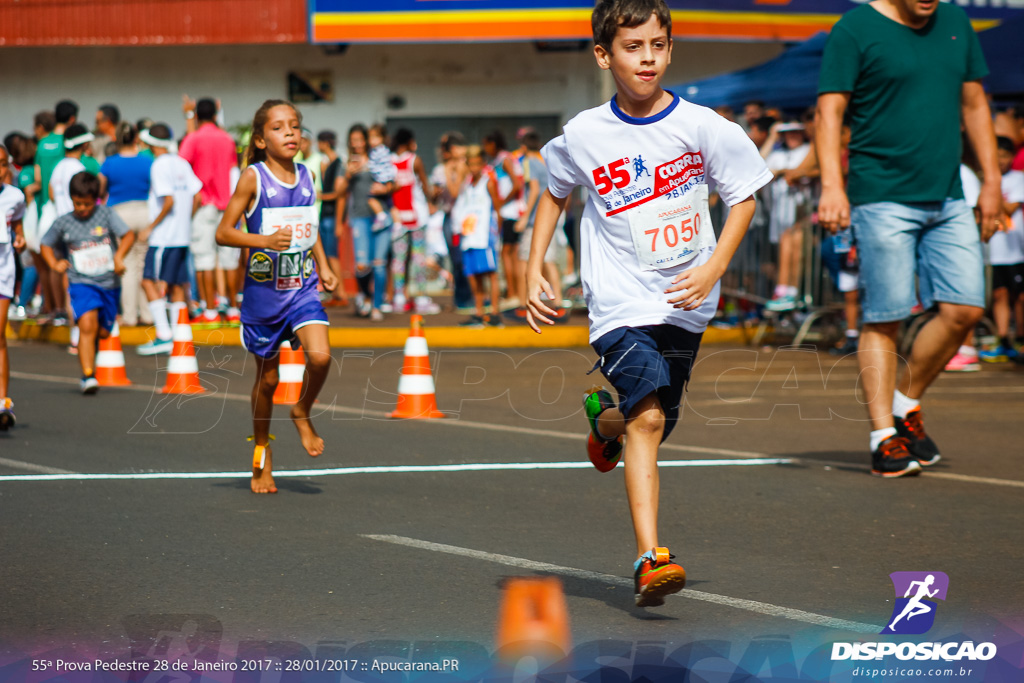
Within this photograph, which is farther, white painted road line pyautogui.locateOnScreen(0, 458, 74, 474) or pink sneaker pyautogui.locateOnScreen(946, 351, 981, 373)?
pink sneaker pyautogui.locateOnScreen(946, 351, 981, 373)

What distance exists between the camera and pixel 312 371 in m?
6.74

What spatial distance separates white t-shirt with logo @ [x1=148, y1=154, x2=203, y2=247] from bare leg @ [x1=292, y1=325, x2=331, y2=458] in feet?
22.3

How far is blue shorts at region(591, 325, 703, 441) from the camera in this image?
4605 millimetres

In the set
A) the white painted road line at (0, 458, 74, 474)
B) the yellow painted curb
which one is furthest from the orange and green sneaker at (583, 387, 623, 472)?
the yellow painted curb

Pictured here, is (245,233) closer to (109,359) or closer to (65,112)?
(109,359)

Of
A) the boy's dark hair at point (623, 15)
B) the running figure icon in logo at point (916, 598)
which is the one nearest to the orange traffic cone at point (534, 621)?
the running figure icon in logo at point (916, 598)

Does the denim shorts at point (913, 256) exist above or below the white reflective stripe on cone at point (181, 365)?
above

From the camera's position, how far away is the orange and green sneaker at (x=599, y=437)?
16.5 ft

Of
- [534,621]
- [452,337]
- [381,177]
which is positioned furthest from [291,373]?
[534,621]

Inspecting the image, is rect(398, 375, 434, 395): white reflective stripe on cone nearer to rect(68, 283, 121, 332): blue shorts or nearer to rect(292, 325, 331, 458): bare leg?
rect(292, 325, 331, 458): bare leg

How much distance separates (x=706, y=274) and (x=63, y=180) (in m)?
10.8

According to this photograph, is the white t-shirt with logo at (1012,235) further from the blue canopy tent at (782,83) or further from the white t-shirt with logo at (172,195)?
the white t-shirt with logo at (172,195)

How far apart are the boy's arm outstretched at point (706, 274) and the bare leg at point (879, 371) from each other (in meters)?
2.41

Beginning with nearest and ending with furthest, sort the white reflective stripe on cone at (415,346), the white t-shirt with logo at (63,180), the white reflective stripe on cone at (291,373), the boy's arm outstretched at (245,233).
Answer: the boy's arm outstretched at (245,233), the white reflective stripe on cone at (415,346), the white reflective stripe on cone at (291,373), the white t-shirt with logo at (63,180)
